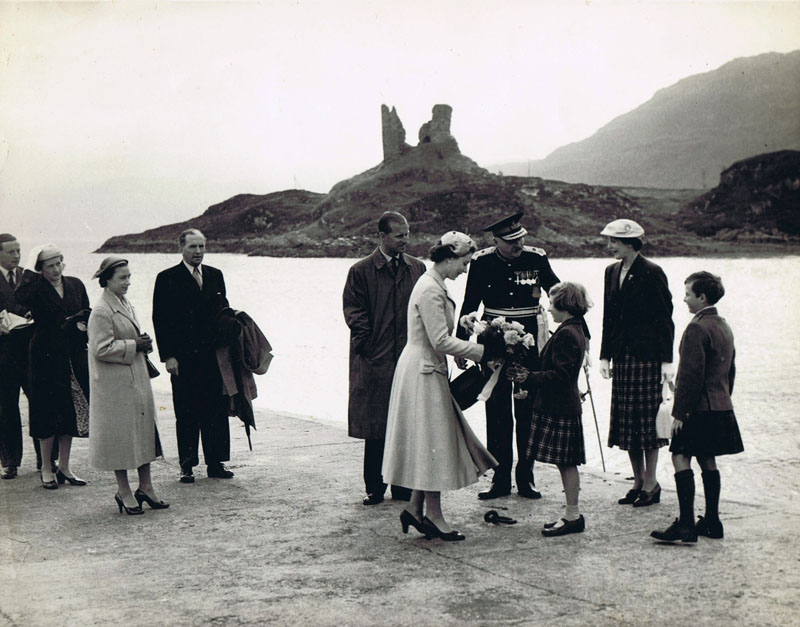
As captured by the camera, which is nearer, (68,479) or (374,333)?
(374,333)

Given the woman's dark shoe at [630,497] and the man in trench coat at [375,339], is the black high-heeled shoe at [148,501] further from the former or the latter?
the woman's dark shoe at [630,497]

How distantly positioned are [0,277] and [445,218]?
80.7 m

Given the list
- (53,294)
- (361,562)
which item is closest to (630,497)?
(361,562)

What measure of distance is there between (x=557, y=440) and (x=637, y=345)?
38.9 inches

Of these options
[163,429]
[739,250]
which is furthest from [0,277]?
[739,250]

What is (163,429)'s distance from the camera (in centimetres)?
930

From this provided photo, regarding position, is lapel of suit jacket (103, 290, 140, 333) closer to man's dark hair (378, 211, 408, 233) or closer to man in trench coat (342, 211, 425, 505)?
man in trench coat (342, 211, 425, 505)

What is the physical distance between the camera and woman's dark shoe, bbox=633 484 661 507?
579 cm

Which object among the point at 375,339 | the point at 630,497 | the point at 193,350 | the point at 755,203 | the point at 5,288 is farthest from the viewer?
the point at 755,203

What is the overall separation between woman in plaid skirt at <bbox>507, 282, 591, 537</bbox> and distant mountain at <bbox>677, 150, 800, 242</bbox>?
5329 centimetres

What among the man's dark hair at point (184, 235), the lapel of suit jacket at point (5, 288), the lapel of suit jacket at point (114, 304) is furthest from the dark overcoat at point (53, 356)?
the lapel of suit jacket at point (114, 304)

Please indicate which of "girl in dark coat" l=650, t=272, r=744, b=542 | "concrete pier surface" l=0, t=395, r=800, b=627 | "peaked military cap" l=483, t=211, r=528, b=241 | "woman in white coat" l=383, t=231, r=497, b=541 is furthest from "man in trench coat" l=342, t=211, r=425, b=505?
"girl in dark coat" l=650, t=272, r=744, b=542

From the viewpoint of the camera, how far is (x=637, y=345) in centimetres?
577

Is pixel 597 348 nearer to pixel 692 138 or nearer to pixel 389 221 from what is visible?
pixel 389 221
